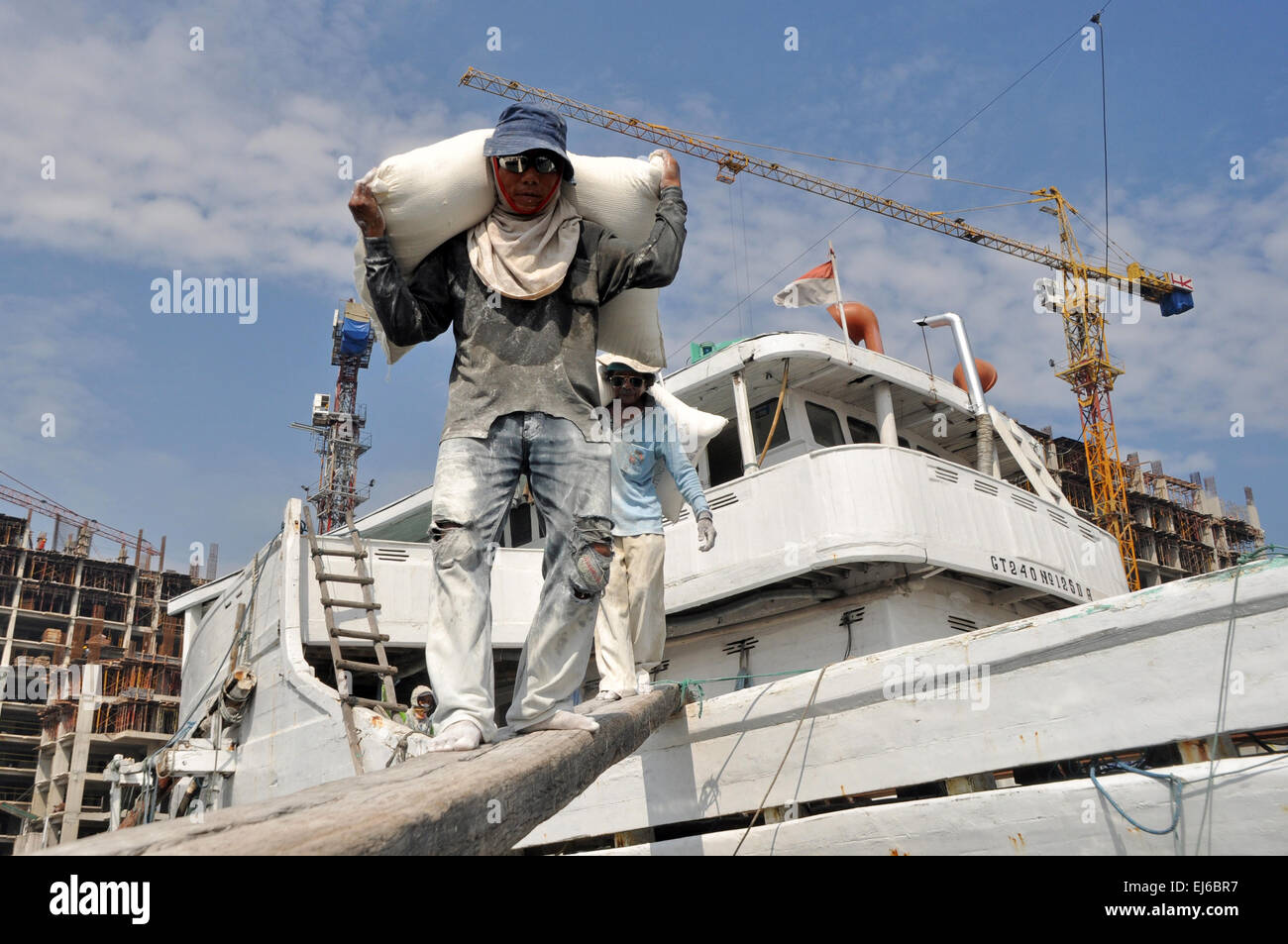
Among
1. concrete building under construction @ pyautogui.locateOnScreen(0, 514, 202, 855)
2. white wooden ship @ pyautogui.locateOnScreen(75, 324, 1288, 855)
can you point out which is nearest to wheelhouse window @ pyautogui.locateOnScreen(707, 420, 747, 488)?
white wooden ship @ pyautogui.locateOnScreen(75, 324, 1288, 855)

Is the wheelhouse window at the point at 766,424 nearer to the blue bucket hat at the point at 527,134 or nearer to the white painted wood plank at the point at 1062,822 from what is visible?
the white painted wood plank at the point at 1062,822

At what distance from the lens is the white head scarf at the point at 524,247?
3.13 meters

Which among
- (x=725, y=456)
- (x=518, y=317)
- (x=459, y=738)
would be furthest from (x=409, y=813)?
(x=725, y=456)

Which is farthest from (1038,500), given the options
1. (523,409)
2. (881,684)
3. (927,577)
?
(523,409)

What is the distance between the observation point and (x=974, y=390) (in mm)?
10305

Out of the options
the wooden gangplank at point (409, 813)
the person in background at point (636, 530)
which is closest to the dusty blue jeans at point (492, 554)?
the wooden gangplank at point (409, 813)

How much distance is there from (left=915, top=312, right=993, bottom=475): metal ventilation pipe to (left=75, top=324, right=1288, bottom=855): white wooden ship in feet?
0.44

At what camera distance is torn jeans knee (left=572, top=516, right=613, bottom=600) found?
2.98 meters

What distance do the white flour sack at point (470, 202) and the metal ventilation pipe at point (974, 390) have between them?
22.8 feet

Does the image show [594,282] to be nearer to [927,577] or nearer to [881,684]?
[881,684]

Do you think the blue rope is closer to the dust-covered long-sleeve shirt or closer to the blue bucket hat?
the dust-covered long-sleeve shirt

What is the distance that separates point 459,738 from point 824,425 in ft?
26.5
